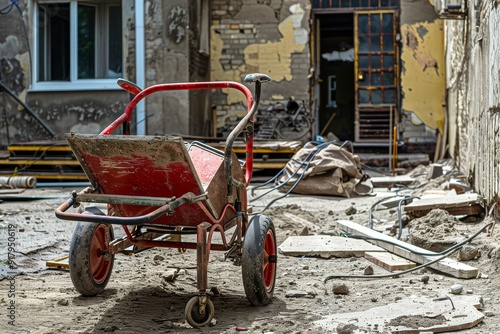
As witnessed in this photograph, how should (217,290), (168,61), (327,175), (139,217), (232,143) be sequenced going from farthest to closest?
(168,61) < (327,175) < (217,290) < (232,143) < (139,217)

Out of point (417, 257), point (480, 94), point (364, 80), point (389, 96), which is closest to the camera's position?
point (417, 257)

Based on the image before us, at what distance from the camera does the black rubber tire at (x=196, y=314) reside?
3703 millimetres

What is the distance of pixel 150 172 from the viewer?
3.92 meters

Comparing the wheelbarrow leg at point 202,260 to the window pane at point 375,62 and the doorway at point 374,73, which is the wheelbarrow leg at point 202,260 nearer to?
the doorway at point 374,73

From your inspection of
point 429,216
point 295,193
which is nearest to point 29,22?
point 295,193

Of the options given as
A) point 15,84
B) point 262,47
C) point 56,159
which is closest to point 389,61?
point 262,47

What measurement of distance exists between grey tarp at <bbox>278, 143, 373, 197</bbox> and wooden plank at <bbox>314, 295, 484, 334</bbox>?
18.4ft

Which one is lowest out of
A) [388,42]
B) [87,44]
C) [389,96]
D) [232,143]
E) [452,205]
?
[452,205]

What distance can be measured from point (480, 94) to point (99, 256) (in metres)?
4.54

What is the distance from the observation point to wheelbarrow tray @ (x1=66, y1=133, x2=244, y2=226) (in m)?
3.77

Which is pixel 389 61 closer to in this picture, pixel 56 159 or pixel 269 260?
pixel 56 159

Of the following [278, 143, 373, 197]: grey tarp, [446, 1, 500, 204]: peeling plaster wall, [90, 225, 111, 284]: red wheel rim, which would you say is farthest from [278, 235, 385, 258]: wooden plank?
[278, 143, 373, 197]: grey tarp

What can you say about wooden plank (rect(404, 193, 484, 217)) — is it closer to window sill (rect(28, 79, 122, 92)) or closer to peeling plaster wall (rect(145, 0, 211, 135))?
peeling plaster wall (rect(145, 0, 211, 135))

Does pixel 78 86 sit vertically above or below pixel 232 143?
above
